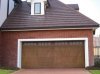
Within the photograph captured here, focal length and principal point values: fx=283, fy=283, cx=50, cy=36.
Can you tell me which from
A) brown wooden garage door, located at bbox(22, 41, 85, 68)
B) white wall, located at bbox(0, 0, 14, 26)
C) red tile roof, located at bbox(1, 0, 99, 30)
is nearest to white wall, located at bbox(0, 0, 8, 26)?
white wall, located at bbox(0, 0, 14, 26)

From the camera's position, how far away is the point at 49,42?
2497 cm

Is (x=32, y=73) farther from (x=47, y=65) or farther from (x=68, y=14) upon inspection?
(x=68, y=14)

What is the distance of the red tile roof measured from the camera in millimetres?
24297

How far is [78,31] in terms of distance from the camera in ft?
79.7

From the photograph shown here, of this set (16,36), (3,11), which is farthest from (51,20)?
(3,11)

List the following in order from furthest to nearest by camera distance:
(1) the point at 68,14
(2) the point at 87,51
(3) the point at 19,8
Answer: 1. (3) the point at 19,8
2. (1) the point at 68,14
3. (2) the point at 87,51

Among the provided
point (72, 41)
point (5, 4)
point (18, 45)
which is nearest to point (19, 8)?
point (5, 4)

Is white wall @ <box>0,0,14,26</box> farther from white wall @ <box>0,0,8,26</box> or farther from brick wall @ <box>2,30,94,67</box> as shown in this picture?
brick wall @ <box>2,30,94,67</box>

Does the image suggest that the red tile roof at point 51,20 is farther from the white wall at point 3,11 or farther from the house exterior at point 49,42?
the white wall at point 3,11

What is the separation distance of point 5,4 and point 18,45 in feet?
12.9

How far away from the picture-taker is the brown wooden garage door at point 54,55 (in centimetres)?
2453

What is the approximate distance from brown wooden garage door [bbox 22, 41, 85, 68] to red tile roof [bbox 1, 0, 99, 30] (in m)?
1.61

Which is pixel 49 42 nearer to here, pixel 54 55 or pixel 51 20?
pixel 54 55

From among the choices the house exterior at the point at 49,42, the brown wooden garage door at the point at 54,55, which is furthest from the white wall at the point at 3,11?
the brown wooden garage door at the point at 54,55
